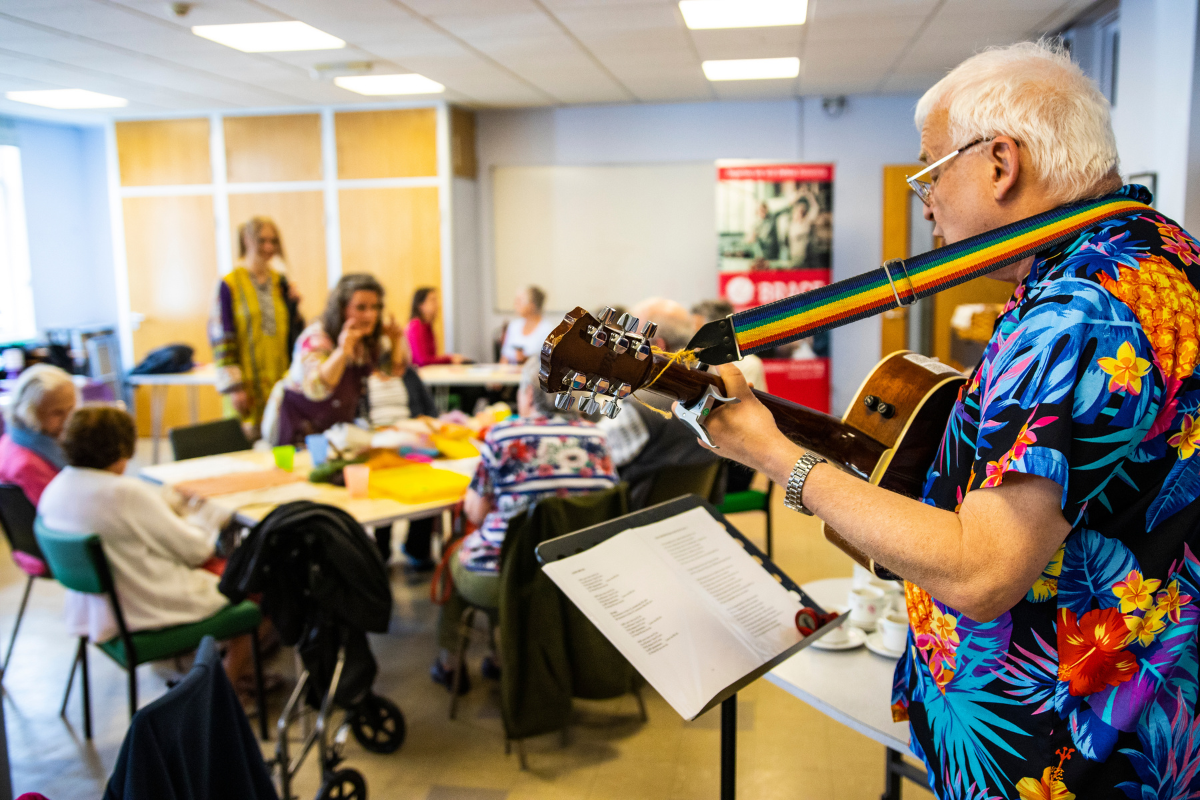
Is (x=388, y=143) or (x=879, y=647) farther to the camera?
(x=388, y=143)

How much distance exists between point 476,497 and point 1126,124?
3753mm

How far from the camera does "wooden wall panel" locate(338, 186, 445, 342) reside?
22.8 feet

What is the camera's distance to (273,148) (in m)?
7.09

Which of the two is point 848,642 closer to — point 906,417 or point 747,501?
point 906,417

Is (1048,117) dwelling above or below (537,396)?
above

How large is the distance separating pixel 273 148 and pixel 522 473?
18.5ft

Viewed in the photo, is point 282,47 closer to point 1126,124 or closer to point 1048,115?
point 1126,124

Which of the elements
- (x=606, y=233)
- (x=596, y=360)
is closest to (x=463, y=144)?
(x=606, y=233)

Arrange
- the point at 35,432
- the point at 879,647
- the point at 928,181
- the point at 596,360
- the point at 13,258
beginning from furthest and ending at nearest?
the point at 13,258 → the point at 35,432 → the point at 879,647 → the point at 928,181 → the point at 596,360

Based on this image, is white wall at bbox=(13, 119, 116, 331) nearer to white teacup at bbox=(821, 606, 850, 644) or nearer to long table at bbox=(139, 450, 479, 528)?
long table at bbox=(139, 450, 479, 528)

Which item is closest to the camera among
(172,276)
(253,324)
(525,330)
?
(253,324)

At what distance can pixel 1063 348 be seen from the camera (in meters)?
0.77

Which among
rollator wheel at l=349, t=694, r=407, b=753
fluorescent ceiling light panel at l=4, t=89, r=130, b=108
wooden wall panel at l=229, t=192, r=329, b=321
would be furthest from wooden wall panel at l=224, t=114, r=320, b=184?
rollator wheel at l=349, t=694, r=407, b=753

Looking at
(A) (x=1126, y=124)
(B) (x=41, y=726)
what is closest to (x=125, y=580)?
(B) (x=41, y=726)
